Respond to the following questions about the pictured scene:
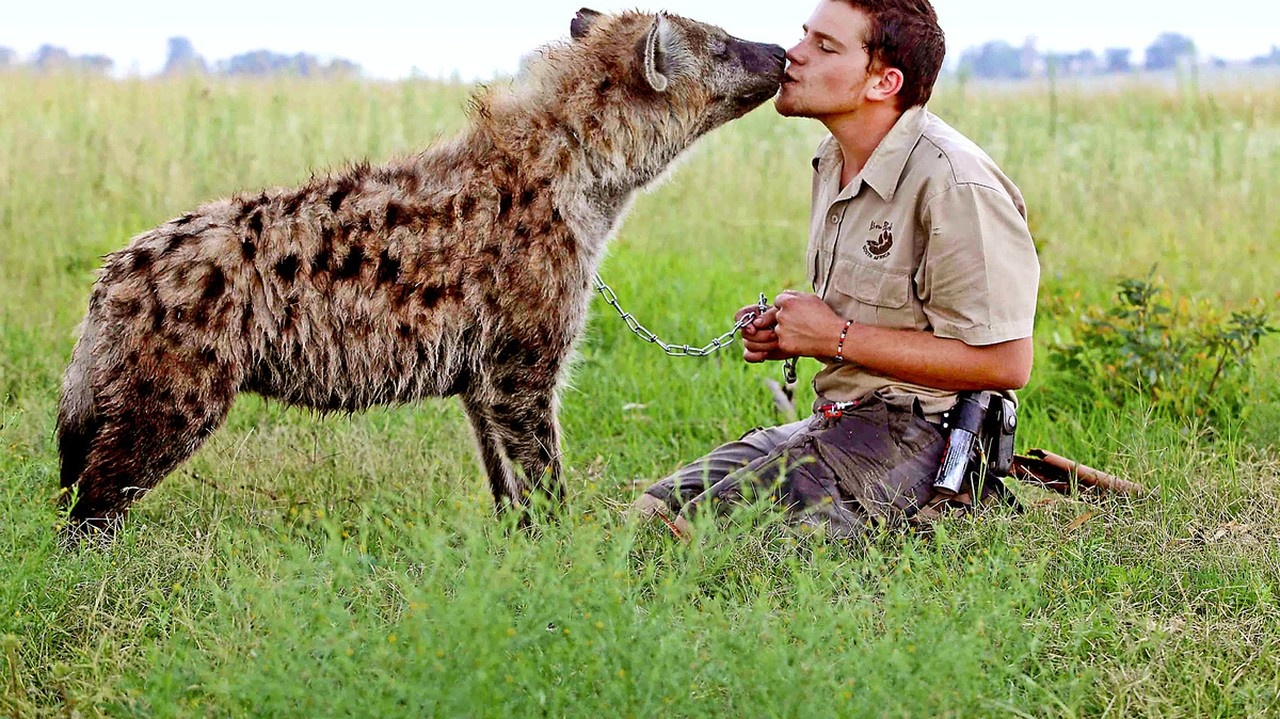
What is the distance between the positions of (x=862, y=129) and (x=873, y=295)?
396mm

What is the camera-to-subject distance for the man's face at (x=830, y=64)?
2982 mm

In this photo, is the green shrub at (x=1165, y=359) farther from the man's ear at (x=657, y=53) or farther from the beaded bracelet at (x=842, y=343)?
the man's ear at (x=657, y=53)

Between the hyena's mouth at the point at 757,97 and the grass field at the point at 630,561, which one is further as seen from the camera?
the hyena's mouth at the point at 757,97

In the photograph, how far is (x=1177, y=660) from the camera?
255 centimetres

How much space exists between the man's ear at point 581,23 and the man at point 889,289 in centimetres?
58

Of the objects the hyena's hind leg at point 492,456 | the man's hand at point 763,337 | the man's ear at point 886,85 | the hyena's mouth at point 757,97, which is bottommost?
the hyena's hind leg at point 492,456

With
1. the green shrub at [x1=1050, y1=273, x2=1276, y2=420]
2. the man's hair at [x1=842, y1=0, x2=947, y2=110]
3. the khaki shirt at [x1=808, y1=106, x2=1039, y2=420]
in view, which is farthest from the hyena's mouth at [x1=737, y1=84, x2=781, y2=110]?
the green shrub at [x1=1050, y1=273, x2=1276, y2=420]

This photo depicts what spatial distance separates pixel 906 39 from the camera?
116 inches

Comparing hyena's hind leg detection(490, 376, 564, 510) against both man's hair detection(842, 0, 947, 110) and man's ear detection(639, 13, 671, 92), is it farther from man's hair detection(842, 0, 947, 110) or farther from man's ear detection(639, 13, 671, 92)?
man's hair detection(842, 0, 947, 110)

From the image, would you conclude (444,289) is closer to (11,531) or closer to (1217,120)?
(11,531)

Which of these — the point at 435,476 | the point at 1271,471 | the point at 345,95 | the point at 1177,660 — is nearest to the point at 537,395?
the point at 435,476

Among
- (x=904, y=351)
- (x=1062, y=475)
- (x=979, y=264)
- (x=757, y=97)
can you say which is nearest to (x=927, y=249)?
(x=979, y=264)

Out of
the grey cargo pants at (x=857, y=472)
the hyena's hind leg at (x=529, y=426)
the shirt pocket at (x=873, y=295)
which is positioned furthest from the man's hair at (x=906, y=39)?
the hyena's hind leg at (x=529, y=426)

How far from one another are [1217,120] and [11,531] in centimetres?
807
